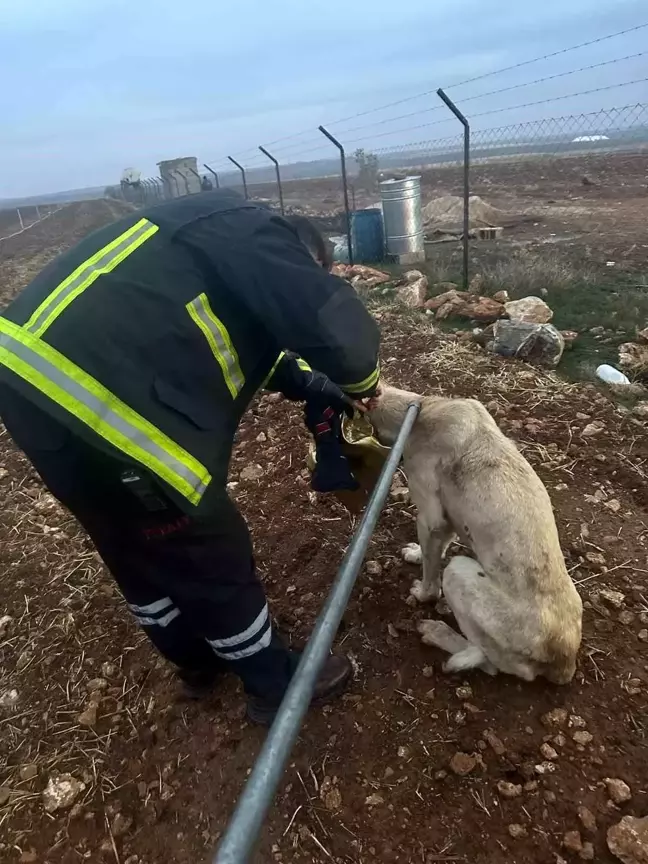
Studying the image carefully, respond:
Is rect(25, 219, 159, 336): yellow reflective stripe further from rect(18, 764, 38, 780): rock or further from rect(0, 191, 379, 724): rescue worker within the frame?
rect(18, 764, 38, 780): rock

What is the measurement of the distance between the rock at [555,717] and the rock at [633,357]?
11.7 feet

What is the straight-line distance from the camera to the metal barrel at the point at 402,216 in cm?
1020

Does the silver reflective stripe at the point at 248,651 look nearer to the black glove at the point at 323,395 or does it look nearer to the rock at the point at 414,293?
the black glove at the point at 323,395

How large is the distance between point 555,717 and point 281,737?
1.80 metres

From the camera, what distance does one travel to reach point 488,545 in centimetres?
268

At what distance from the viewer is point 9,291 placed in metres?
13.3

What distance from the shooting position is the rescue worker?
176 centimetres

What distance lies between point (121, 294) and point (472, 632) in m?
1.99

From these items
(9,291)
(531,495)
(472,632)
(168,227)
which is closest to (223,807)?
(472,632)

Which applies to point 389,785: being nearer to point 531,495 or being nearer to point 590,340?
point 531,495

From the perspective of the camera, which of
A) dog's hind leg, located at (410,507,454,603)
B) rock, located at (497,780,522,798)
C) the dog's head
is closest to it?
rock, located at (497,780,522,798)

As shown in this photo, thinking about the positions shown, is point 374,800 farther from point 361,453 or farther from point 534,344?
point 534,344

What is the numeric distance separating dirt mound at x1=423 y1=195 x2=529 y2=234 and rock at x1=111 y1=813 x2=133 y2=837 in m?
13.1

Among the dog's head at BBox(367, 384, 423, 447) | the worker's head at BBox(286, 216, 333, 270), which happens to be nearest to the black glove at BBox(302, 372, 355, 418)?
the dog's head at BBox(367, 384, 423, 447)
